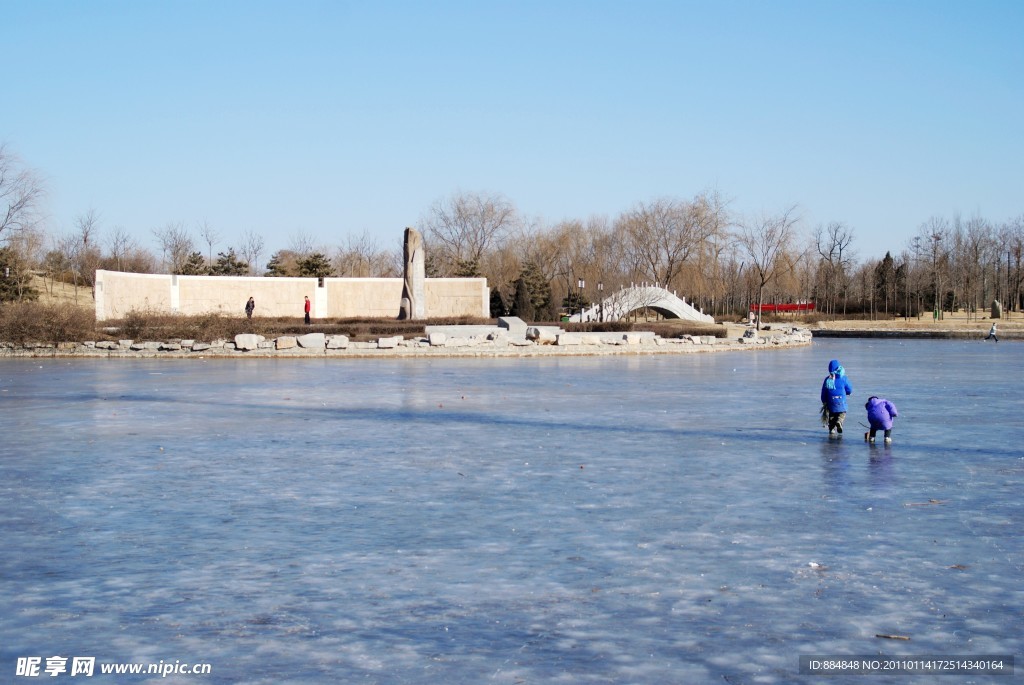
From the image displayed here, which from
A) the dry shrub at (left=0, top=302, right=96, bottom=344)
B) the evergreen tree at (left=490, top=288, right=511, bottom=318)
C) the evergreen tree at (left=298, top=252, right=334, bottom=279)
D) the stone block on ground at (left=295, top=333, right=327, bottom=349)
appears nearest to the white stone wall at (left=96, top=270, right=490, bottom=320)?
the evergreen tree at (left=490, top=288, right=511, bottom=318)

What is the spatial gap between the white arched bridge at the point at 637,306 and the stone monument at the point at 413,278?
30.2 ft

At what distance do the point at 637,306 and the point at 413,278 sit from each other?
14228 millimetres

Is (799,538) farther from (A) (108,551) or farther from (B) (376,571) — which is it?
(A) (108,551)

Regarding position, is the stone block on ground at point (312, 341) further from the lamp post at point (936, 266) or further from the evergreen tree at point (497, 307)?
the lamp post at point (936, 266)

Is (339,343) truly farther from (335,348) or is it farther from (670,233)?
(670,233)

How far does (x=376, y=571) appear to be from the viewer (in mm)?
6059

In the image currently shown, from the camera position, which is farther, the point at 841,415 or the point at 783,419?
the point at 783,419

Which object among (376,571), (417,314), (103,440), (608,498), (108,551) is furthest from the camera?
(417,314)

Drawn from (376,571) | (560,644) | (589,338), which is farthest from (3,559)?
(589,338)

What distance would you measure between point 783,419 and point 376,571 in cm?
895

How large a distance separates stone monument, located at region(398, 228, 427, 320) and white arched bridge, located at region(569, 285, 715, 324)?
9195 millimetres

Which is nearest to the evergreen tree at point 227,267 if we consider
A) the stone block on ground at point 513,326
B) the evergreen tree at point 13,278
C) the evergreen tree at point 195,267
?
the evergreen tree at point 195,267

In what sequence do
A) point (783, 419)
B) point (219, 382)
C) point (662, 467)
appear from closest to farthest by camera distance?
point (662, 467)
point (783, 419)
point (219, 382)

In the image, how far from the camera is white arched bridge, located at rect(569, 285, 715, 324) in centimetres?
4803
